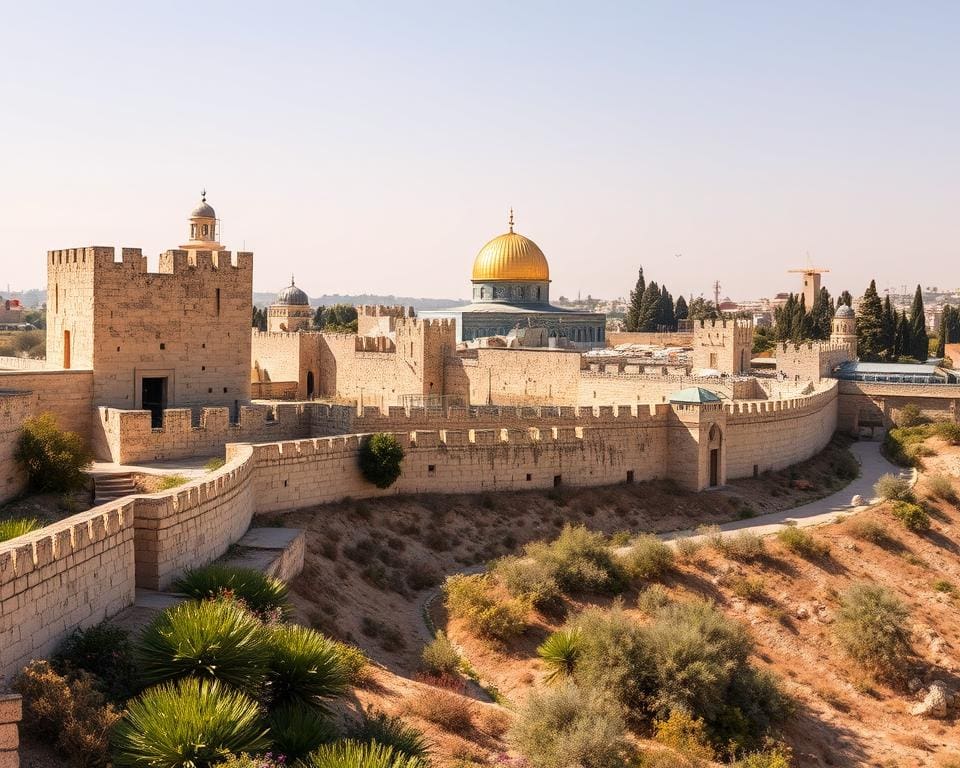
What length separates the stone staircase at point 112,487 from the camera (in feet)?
60.7

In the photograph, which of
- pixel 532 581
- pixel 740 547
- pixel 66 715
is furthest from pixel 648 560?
pixel 66 715

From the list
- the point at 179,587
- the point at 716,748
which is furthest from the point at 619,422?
the point at 179,587

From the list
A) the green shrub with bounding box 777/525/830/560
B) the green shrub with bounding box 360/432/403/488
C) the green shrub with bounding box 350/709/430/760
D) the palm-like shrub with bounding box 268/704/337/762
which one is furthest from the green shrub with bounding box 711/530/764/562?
the palm-like shrub with bounding box 268/704/337/762

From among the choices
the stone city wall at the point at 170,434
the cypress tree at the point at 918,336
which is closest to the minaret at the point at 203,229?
the stone city wall at the point at 170,434

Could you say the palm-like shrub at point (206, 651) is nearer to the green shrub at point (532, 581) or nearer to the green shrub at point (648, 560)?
the green shrub at point (532, 581)

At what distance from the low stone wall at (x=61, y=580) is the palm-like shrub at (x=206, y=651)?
1.00 m

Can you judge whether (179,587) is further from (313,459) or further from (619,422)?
(619,422)

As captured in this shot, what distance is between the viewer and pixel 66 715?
9.70 meters

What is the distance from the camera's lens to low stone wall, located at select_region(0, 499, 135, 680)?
10239 millimetres

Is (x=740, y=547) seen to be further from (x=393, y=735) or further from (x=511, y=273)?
(x=511, y=273)

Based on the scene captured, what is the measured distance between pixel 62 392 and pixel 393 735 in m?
13.2

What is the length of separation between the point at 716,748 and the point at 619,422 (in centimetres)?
1213

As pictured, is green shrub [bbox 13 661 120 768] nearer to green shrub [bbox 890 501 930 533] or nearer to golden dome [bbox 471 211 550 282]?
green shrub [bbox 890 501 930 533]

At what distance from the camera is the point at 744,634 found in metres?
18.0
